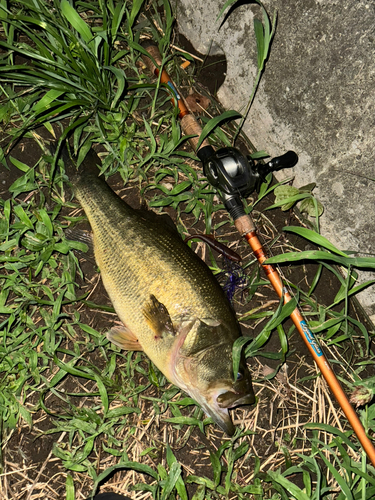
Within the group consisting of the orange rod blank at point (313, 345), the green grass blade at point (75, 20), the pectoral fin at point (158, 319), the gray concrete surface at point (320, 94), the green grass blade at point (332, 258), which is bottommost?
the pectoral fin at point (158, 319)

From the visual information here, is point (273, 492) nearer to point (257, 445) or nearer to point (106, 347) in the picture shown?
point (257, 445)

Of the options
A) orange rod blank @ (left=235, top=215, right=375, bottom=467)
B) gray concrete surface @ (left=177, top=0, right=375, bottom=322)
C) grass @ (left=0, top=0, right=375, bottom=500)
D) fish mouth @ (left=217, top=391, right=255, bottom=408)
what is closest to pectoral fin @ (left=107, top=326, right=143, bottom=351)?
grass @ (left=0, top=0, right=375, bottom=500)

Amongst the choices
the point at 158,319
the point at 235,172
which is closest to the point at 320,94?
the point at 235,172

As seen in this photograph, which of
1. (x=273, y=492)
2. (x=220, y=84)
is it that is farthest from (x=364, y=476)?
(x=220, y=84)

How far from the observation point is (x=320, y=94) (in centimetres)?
334

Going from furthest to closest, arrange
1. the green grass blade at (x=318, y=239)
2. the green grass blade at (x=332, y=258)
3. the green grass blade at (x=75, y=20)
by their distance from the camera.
→ 1. the green grass blade at (x=75, y=20)
2. the green grass blade at (x=318, y=239)
3. the green grass blade at (x=332, y=258)

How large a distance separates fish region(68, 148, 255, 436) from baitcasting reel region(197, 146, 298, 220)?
0.58 metres

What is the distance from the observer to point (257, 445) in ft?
11.3

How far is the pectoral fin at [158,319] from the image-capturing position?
298 cm

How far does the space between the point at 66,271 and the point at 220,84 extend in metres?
2.44

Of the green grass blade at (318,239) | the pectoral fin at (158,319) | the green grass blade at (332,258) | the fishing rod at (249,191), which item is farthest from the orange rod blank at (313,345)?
the pectoral fin at (158,319)

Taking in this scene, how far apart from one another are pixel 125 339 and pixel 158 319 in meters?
0.43

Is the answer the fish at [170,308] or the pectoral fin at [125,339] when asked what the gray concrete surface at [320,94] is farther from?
the pectoral fin at [125,339]

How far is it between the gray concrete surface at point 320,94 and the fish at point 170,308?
1.38 metres
